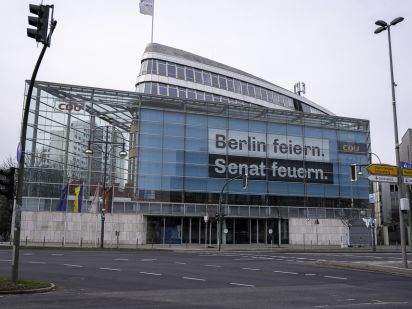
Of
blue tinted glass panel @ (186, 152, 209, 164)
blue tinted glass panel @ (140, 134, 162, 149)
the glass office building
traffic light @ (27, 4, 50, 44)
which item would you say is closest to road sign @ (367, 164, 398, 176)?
traffic light @ (27, 4, 50, 44)

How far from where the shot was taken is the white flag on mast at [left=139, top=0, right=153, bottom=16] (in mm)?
69812

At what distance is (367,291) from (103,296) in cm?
836

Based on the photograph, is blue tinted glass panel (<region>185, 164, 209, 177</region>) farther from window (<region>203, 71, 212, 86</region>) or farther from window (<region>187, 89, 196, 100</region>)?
window (<region>203, 71, 212, 86</region>)

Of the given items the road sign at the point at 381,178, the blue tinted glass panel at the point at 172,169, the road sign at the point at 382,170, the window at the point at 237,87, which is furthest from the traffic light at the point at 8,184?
the window at the point at 237,87

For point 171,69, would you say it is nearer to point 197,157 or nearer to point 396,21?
point 197,157

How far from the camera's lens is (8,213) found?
62.0 metres

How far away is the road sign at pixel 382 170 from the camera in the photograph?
23.9m

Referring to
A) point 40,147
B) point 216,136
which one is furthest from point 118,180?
point 216,136

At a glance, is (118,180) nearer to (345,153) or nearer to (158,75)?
(158,75)

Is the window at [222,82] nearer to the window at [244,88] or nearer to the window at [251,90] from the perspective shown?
the window at [244,88]

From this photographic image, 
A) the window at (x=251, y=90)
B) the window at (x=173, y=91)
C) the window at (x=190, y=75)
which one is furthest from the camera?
the window at (x=251, y=90)

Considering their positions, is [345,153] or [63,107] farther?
[345,153]

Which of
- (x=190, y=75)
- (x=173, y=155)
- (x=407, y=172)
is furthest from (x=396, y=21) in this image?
(x=190, y=75)

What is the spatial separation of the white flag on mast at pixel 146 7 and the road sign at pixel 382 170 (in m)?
53.5
